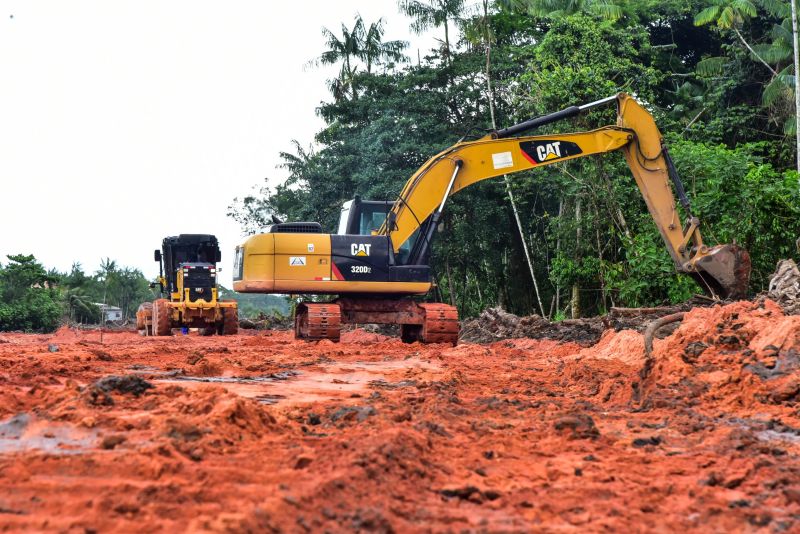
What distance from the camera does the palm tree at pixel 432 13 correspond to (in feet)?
120

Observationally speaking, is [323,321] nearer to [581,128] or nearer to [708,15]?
[581,128]

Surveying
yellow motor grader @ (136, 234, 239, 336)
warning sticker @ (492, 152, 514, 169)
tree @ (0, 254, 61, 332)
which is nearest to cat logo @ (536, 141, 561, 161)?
warning sticker @ (492, 152, 514, 169)

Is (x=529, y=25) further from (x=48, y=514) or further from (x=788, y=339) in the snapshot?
(x=48, y=514)

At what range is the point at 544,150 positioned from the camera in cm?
1866

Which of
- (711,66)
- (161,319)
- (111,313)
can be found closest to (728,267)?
(161,319)

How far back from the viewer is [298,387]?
403 inches

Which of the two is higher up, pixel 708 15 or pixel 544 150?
pixel 708 15

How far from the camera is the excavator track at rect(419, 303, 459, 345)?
1853cm

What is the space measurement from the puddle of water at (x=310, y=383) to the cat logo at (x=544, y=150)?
21.4 feet

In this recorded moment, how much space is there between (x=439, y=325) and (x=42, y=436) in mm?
12657

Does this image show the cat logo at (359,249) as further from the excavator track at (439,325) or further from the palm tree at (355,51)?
the palm tree at (355,51)

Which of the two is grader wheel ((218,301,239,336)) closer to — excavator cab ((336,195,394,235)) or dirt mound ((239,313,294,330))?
excavator cab ((336,195,394,235))

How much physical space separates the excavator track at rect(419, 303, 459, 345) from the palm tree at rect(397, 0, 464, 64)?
20.1 metres

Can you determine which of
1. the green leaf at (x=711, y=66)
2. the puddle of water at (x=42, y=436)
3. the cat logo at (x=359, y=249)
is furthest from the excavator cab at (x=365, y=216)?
the green leaf at (x=711, y=66)
